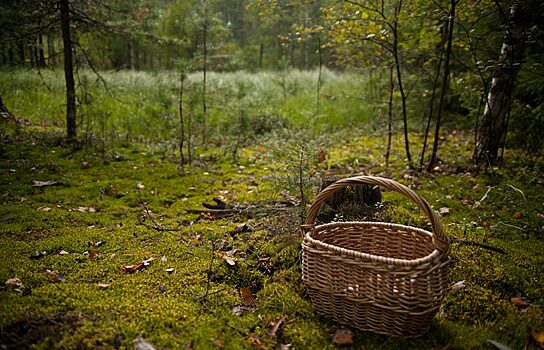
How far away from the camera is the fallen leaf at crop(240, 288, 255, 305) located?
2.47 m

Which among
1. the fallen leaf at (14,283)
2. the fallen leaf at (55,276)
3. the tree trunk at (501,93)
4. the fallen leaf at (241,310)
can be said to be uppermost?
the tree trunk at (501,93)

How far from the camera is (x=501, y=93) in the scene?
530cm

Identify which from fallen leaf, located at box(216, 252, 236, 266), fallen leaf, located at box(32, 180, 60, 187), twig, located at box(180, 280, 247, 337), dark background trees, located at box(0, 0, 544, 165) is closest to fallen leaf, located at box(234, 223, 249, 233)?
fallen leaf, located at box(216, 252, 236, 266)

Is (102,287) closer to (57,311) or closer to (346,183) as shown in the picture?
(57,311)

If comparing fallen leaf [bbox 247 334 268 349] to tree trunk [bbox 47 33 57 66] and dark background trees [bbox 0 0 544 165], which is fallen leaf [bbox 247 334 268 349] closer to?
dark background trees [bbox 0 0 544 165]

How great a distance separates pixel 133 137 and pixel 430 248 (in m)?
7.00

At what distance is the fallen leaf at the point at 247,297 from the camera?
2.47 metres

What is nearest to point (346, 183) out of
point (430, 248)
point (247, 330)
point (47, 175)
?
point (430, 248)

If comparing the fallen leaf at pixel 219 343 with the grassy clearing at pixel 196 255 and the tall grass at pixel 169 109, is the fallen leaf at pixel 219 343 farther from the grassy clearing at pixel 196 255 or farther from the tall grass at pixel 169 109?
the tall grass at pixel 169 109

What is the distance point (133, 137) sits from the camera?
7.86 metres

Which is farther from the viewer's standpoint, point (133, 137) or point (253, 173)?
point (133, 137)

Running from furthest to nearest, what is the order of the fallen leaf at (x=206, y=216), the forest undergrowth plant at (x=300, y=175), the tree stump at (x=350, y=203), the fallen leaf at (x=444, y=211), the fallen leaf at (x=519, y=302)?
the fallen leaf at (x=206, y=216), the fallen leaf at (x=444, y=211), the tree stump at (x=350, y=203), the forest undergrowth plant at (x=300, y=175), the fallen leaf at (x=519, y=302)

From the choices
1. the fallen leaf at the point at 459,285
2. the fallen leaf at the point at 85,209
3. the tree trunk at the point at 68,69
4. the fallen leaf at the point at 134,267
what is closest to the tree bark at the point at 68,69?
the tree trunk at the point at 68,69

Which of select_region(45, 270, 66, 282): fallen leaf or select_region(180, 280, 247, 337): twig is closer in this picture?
select_region(180, 280, 247, 337): twig
